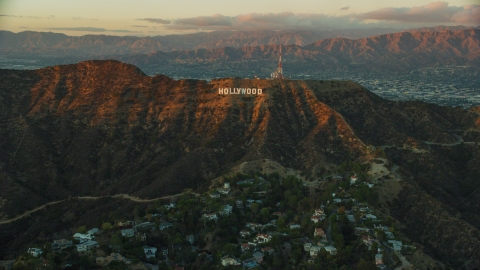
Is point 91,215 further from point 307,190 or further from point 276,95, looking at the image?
point 276,95

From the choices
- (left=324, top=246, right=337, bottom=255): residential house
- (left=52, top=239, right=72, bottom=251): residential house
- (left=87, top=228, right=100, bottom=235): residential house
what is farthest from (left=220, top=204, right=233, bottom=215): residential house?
(left=52, top=239, right=72, bottom=251): residential house

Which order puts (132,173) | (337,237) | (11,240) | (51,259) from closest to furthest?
(51,259) → (337,237) → (11,240) → (132,173)

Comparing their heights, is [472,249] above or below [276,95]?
below

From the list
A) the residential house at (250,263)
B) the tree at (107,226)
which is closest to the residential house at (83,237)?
the tree at (107,226)

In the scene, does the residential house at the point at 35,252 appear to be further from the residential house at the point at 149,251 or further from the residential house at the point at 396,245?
the residential house at the point at 396,245

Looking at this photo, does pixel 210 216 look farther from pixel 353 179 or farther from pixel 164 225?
pixel 353 179

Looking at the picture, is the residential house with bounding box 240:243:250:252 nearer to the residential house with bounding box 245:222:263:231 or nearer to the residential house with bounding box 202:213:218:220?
the residential house with bounding box 245:222:263:231

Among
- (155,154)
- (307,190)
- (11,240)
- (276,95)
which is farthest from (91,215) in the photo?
(276,95)

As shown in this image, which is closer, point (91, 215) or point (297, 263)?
point (297, 263)

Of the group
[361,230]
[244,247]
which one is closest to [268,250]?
[244,247]
